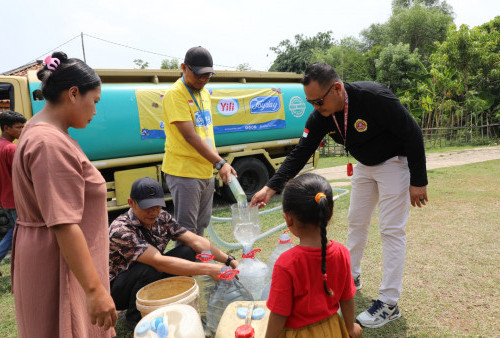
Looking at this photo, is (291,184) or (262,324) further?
(262,324)

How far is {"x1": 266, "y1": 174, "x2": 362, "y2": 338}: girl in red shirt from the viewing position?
1398 millimetres

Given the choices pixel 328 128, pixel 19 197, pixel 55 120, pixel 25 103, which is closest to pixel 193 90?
pixel 328 128

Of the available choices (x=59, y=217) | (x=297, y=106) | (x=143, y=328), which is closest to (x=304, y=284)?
(x=143, y=328)

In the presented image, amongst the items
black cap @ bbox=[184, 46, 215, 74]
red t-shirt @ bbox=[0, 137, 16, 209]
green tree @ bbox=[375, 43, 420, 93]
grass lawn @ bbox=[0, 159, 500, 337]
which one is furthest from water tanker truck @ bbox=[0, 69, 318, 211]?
green tree @ bbox=[375, 43, 420, 93]

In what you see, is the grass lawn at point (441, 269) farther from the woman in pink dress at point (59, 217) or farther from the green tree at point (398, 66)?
the green tree at point (398, 66)

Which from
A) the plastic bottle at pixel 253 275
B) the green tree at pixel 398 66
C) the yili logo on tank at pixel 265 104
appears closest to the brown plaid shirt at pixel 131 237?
the plastic bottle at pixel 253 275

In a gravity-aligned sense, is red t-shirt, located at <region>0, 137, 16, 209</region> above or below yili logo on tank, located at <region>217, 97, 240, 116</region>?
below

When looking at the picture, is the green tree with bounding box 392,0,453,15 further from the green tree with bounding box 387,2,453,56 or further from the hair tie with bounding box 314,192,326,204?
the hair tie with bounding box 314,192,326,204

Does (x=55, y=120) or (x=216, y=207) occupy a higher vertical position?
(x=55, y=120)

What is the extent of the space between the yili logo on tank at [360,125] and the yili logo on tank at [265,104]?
473 cm

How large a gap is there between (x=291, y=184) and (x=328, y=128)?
4.24 feet

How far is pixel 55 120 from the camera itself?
4.49 ft

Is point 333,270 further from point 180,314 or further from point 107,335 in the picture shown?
point 107,335

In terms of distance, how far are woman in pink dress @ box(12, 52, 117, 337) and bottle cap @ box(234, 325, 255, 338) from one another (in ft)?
1.97
